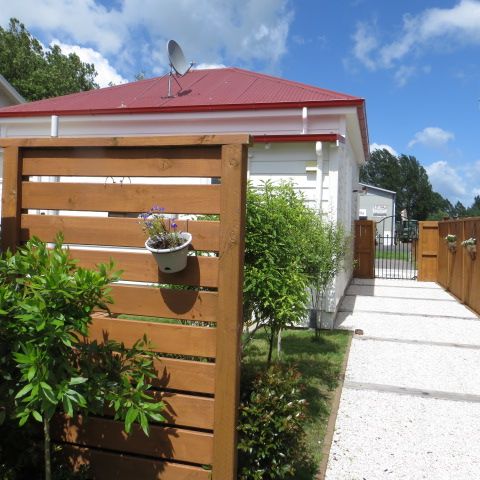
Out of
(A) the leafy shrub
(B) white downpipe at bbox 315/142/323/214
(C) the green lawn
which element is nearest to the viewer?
(A) the leafy shrub

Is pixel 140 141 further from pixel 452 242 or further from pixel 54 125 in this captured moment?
pixel 452 242

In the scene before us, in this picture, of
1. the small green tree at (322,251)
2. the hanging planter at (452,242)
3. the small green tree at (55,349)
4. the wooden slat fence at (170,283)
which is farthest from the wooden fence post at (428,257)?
the small green tree at (55,349)

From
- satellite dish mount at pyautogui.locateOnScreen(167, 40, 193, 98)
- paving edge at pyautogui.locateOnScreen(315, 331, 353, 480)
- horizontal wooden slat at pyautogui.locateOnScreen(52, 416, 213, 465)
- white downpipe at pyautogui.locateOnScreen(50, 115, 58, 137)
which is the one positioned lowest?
paving edge at pyautogui.locateOnScreen(315, 331, 353, 480)

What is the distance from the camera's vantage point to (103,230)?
275 cm

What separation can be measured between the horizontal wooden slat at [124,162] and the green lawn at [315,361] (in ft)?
7.22

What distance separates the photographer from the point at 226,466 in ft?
8.30

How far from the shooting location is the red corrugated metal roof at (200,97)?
8.19 m

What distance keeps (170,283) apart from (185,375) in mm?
531

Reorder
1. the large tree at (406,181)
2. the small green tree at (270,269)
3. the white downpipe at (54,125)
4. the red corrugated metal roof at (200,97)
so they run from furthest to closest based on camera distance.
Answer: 1. the large tree at (406,181)
2. the white downpipe at (54,125)
3. the red corrugated metal roof at (200,97)
4. the small green tree at (270,269)

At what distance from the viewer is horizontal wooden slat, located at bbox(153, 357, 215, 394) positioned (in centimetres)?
258

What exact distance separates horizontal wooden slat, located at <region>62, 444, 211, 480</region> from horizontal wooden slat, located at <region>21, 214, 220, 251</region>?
1.25 meters

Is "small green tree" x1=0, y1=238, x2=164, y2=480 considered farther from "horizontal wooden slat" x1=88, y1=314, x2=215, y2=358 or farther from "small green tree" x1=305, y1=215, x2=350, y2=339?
"small green tree" x1=305, y1=215, x2=350, y2=339

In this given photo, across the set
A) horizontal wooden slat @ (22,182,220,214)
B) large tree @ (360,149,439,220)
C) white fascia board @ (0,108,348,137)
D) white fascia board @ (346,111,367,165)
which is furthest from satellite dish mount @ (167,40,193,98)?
large tree @ (360,149,439,220)

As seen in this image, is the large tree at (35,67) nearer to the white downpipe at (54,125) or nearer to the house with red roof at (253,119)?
the house with red roof at (253,119)
